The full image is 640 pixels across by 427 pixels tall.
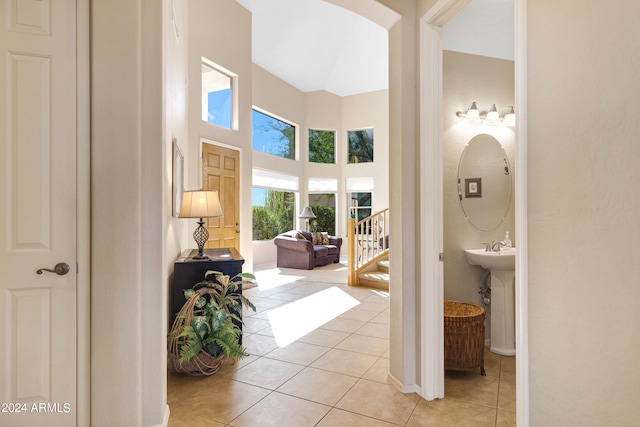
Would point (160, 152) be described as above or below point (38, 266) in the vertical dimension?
above

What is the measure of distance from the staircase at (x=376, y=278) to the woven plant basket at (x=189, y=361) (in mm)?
3315

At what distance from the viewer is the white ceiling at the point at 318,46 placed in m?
6.61

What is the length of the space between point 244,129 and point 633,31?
5.46 metres

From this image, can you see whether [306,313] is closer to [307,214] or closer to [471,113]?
[471,113]

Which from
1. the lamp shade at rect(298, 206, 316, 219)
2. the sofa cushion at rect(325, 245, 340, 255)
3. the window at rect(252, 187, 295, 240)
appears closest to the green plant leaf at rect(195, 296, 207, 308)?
the window at rect(252, 187, 295, 240)

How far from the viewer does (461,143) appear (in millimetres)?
3109

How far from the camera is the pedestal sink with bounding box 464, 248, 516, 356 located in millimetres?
2846

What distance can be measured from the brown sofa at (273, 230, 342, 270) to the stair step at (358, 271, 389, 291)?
1.85 m

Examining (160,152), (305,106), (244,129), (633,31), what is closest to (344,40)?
(305,106)

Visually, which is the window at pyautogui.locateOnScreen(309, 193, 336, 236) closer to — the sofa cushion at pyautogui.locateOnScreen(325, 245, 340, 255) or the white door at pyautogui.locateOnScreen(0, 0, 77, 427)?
the sofa cushion at pyautogui.locateOnScreen(325, 245, 340, 255)

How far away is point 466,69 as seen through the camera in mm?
3115

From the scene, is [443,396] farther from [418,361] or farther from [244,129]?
[244,129]

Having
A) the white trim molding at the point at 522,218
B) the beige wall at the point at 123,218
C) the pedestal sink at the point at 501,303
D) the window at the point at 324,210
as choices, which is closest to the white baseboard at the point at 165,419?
the beige wall at the point at 123,218

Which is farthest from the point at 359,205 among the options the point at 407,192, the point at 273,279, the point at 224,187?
the point at 407,192
